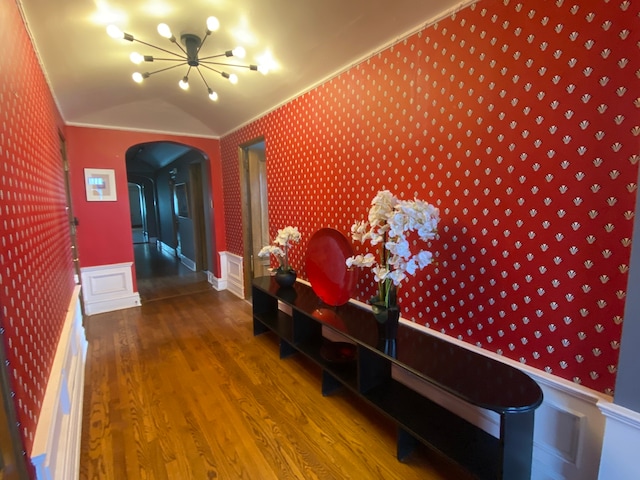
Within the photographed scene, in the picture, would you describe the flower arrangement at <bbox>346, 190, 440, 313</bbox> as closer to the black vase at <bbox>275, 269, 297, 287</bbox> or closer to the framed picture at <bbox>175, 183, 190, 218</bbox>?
the black vase at <bbox>275, 269, 297, 287</bbox>

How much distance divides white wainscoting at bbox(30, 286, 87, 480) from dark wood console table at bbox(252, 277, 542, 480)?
1404 mm

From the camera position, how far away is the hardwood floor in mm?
1690

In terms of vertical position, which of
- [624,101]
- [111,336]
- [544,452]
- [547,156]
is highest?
[624,101]

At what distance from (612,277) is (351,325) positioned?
1319 millimetres

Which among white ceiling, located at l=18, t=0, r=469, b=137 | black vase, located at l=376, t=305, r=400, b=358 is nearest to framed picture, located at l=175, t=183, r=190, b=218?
white ceiling, located at l=18, t=0, r=469, b=137

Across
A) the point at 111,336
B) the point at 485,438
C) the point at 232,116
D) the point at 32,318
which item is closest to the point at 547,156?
the point at 485,438

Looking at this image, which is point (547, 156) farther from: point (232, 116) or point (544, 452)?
point (232, 116)

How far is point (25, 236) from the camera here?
4.79 feet

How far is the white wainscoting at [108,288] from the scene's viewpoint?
13.4ft

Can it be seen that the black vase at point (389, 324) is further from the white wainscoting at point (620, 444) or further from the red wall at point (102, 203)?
the red wall at point (102, 203)

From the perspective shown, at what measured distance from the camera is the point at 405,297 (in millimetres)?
2105

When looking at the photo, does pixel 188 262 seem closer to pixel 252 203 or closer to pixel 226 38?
pixel 252 203

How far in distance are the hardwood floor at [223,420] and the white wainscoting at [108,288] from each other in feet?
3.60

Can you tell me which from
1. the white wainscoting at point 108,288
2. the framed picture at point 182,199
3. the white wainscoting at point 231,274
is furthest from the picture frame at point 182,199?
the white wainscoting at point 108,288
